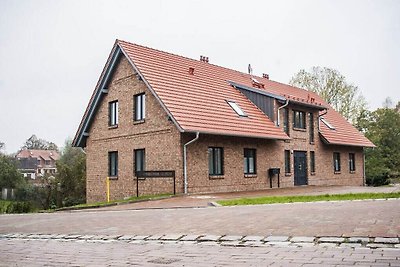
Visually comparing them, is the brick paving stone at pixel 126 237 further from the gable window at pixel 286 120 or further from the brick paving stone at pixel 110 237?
the gable window at pixel 286 120

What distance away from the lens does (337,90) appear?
151 ft

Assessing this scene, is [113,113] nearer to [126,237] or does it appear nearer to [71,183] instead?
[71,183]

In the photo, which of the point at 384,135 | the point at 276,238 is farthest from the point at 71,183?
the point at 276,238

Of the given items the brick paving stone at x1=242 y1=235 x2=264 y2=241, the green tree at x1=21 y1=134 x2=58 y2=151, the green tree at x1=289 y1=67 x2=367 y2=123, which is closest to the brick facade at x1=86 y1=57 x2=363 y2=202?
the brick paving stone at x1=242 y1=235 x2=264 y2=241

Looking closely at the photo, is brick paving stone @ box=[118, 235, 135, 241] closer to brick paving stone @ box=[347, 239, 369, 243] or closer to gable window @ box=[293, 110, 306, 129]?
brick paving stone @ box=[347, 239, 369, 243]

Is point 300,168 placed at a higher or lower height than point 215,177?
higher

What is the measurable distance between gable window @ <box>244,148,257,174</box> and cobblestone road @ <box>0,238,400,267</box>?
15694mm

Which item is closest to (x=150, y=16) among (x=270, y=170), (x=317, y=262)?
(x=317, y=262)

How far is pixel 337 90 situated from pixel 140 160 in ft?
94.8

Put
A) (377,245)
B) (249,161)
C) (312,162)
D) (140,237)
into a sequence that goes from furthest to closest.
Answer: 1. (312,162)
2. (249,161)
3. (140,237)
4. (377,245)

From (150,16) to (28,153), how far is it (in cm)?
9976

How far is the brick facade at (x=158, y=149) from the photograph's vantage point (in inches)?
822

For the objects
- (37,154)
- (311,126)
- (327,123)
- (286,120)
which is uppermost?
(37,154)

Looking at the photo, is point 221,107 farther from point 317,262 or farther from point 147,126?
point 317,262
